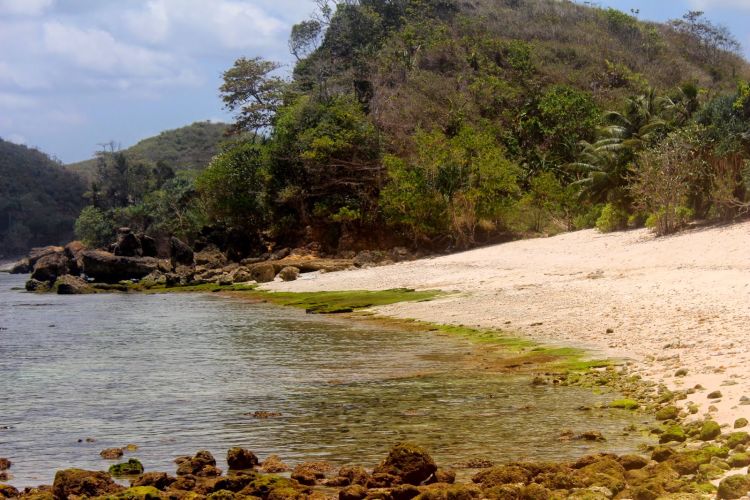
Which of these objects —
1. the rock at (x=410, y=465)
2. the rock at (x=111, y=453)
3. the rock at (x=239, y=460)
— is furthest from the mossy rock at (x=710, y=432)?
the rock at (x=111, y=453)

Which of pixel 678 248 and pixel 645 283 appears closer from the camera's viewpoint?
pixel 645 283

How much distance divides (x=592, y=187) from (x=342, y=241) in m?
15.7

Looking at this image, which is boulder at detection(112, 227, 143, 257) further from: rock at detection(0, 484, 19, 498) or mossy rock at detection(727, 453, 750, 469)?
mossy rock at detection(727, 453, 750, 469)

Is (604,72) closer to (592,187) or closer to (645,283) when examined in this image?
(592,187)

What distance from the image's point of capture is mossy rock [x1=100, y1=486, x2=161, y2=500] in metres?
7.25

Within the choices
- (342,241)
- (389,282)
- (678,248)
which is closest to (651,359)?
(678,248)

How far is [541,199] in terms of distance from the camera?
1714 inches

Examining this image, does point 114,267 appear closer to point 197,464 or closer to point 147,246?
point 147,246

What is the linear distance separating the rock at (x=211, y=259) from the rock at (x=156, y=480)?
142 feet

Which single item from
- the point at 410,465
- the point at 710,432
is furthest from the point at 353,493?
the point at 710,432

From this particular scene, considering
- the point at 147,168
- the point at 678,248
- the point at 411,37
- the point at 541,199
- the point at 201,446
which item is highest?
the point at 411,37

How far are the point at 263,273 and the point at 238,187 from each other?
1328 cm

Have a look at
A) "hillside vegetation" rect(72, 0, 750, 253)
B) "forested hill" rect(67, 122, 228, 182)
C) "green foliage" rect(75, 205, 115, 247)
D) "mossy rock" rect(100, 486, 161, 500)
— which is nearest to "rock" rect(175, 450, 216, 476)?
"mossy rock" rect(100, 486, 161, 500)

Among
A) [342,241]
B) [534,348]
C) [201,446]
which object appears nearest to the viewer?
[201,446]
